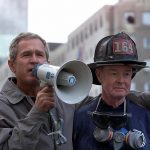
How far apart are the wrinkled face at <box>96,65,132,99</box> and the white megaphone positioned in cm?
26

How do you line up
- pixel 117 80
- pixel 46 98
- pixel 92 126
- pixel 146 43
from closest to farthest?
pixel 46 98, pixel 117 80, pixel 92 126, pixel 146 43

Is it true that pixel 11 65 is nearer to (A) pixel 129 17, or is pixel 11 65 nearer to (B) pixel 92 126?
(B) pixel 92 126

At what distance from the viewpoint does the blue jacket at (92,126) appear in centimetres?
347

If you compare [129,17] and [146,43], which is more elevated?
[129,17]

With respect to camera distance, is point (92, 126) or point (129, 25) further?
point (129, 25)

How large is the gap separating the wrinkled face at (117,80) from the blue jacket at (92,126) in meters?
0.15

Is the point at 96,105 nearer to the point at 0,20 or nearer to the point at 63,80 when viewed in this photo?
the point at 63,80

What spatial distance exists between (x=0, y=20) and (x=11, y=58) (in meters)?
66.1

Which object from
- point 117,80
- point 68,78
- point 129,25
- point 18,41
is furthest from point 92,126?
point 129,25

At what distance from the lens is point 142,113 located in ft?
11.7

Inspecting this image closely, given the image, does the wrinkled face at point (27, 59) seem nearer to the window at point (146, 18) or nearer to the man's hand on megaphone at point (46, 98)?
the man's hand on megaphone at point (46, 98)

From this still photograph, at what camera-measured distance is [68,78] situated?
10.2ft

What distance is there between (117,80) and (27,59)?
689 millimetres

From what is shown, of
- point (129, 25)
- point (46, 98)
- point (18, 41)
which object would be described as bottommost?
point (46, 98)
